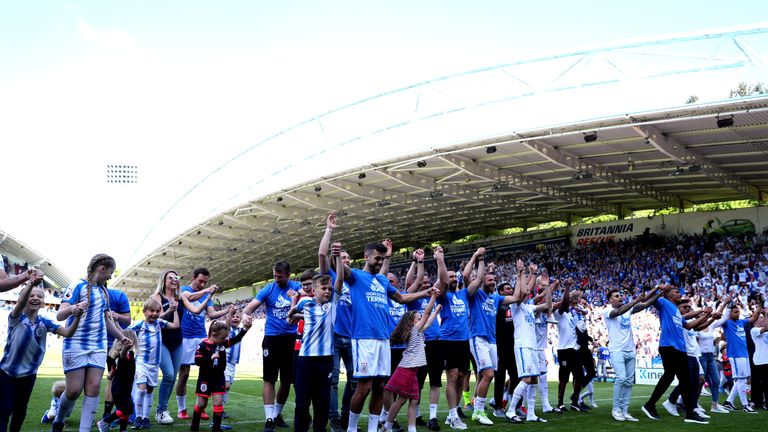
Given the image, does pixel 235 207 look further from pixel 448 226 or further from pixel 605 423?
pixel 605 423

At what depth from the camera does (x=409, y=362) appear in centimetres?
750

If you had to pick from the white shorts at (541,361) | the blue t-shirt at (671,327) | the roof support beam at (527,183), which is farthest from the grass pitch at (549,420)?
the roof support beam at (527,183)

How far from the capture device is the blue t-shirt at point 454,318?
880 cm

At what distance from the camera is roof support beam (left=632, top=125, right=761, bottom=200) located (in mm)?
23778

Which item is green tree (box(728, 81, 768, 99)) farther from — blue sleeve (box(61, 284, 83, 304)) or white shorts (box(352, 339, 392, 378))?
blue sleeve (box(61, 284, 83, 304))

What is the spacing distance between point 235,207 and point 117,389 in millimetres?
28372

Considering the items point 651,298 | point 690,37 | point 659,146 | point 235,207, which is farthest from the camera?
point 235,207

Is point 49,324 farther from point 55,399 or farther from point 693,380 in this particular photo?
point 693,380

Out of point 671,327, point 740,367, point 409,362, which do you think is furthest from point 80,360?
point 740,367

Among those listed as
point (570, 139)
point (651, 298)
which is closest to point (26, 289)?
point (651, 298)

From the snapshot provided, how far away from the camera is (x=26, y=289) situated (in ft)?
19.0

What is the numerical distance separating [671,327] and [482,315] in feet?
9.27

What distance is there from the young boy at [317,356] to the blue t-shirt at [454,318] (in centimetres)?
253

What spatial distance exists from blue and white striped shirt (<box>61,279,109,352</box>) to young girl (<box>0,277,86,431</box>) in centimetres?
10
